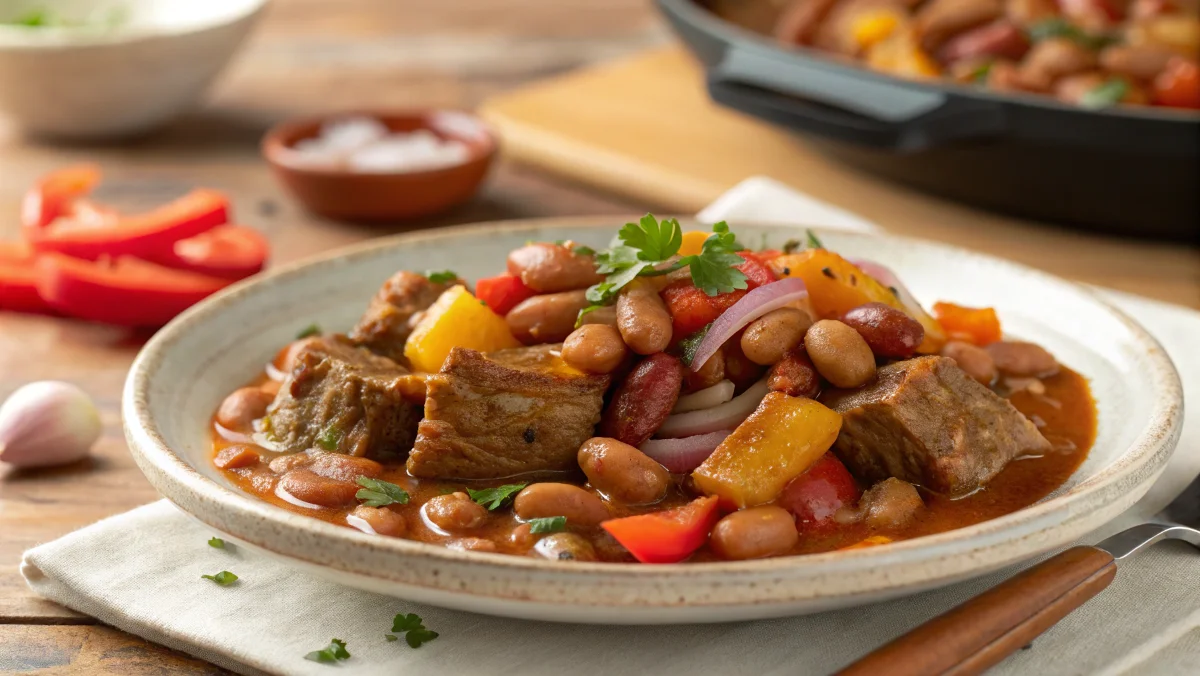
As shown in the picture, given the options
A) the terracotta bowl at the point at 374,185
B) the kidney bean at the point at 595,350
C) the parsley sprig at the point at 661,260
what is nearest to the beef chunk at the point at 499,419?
the kidney bean at the point at 595,350

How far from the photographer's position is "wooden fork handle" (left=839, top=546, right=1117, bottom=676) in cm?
252

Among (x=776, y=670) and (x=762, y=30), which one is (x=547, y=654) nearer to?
(x=776, y=670)

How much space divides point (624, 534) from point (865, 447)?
0.75 m

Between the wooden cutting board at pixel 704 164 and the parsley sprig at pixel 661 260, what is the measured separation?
259 cm

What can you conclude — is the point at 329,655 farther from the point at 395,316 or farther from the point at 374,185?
the point at 374,185

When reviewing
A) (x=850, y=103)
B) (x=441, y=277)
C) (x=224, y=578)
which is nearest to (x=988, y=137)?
(x=850, y=103)

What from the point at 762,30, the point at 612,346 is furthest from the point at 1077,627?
the point at 762,30

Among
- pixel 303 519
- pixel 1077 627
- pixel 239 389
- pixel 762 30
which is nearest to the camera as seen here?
pixel 303 519

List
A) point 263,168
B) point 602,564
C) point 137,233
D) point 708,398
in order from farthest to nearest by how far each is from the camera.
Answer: point 263,168 → point 137,233 → point 708,398 → point 602,564

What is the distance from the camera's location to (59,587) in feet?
10.6

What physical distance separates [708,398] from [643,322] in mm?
266

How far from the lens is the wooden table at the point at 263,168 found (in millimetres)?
3289

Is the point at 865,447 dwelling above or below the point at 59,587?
above

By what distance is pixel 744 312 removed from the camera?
3.37 m
